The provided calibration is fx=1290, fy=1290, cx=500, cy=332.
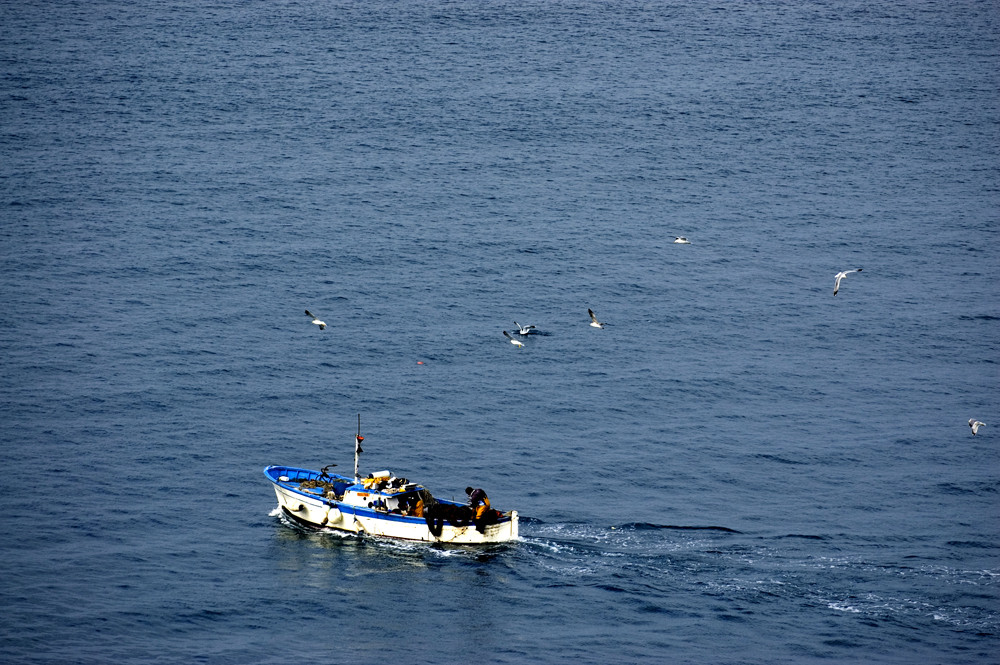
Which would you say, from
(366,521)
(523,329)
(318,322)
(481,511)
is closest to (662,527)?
(481,511)

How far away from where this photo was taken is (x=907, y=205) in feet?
380

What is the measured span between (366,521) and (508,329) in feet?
95.3

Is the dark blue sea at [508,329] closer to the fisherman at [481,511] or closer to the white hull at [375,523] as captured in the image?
the white hull at [375,523]

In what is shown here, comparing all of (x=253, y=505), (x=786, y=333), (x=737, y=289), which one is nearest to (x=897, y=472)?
(x=786, y=333)

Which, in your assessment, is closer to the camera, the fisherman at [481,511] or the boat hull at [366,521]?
the fisherman at [481,511]

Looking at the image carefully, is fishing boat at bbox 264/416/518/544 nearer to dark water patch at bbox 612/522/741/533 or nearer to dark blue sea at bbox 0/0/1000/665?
dark blue sea at bbox 0/0/1000/665

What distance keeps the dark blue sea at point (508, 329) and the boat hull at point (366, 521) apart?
0.93m

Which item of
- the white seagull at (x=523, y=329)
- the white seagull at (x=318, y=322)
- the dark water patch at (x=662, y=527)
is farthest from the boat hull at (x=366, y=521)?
the white seagull at (x=523, y=329)

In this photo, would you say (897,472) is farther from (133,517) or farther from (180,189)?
(180,189)

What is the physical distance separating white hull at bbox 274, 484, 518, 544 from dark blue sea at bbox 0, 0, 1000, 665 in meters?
0.92

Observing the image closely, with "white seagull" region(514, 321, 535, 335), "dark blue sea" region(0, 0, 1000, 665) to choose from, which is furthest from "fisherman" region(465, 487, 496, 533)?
"white seagull" region(514, 321, 535, 335)

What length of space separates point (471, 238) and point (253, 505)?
44286 millimetres

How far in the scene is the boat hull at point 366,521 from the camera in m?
63.3

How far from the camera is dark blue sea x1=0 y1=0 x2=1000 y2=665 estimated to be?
196 ft
